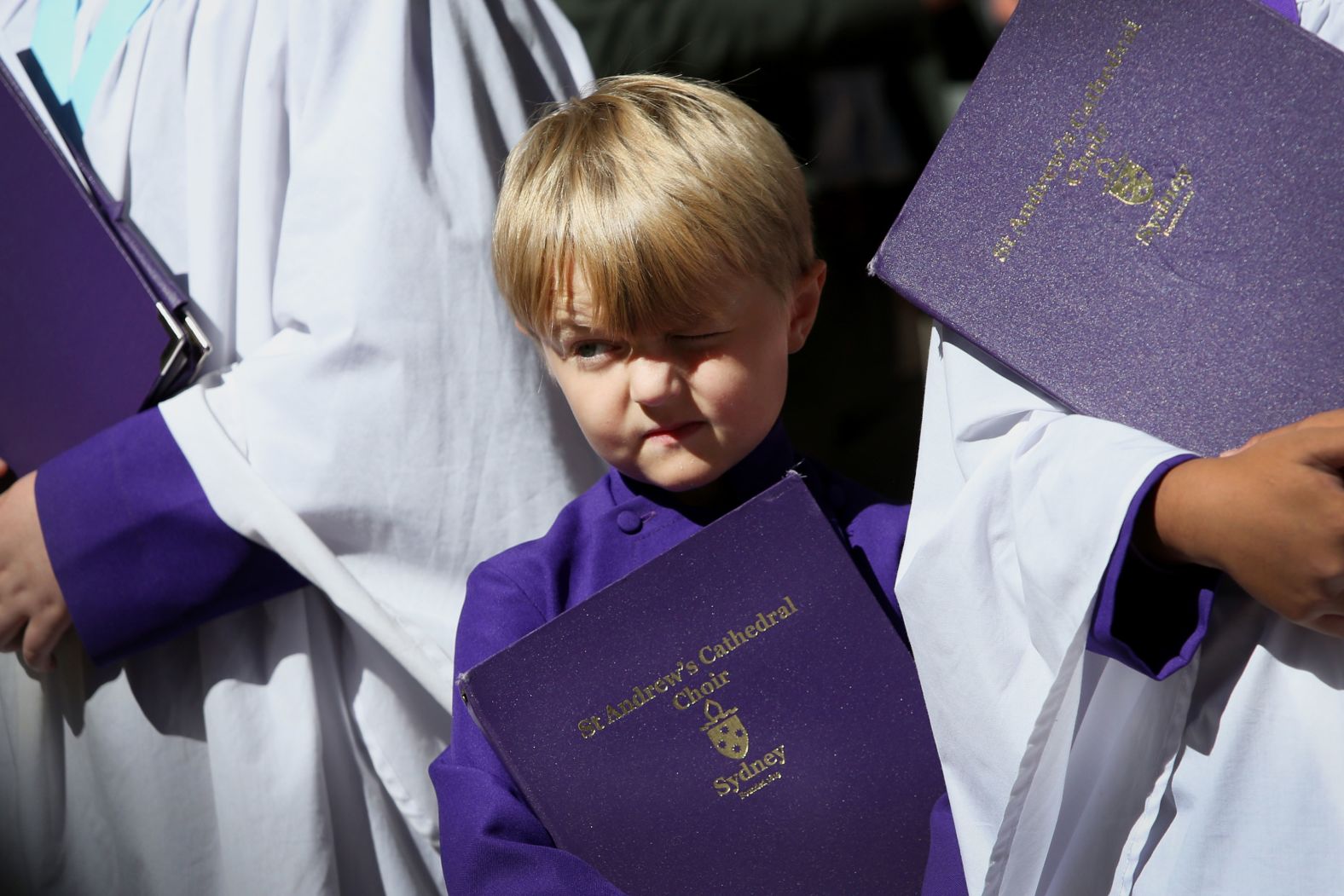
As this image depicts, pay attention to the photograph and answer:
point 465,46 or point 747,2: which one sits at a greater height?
point 465,46

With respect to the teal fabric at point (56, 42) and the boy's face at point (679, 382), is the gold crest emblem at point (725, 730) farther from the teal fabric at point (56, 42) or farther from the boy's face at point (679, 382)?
the teal fabric at point (56, 42)

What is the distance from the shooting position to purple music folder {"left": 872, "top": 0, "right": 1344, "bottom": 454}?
34.3 inches

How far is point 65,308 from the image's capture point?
1290 mm

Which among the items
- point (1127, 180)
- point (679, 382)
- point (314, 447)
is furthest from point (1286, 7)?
point (314, 447)

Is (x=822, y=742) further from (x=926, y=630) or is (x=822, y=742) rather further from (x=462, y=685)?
(x=462, y=685)

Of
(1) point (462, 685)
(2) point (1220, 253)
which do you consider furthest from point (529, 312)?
(2) point (1220, 253)

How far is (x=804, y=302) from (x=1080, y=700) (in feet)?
1.38

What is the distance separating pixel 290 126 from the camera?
1.32 meters

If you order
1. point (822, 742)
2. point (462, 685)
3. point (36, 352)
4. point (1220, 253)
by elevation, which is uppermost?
point (36, 352)

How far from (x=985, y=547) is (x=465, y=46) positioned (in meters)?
0.80

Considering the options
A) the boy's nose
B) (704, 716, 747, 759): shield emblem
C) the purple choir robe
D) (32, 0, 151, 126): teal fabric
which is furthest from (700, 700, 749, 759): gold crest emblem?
(32, 0, 151, 126): teal fabric

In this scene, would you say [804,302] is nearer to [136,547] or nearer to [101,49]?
[136,547]

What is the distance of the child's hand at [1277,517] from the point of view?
0.77 meters

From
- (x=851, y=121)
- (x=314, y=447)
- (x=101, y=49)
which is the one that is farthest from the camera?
(x=851, y=121)
